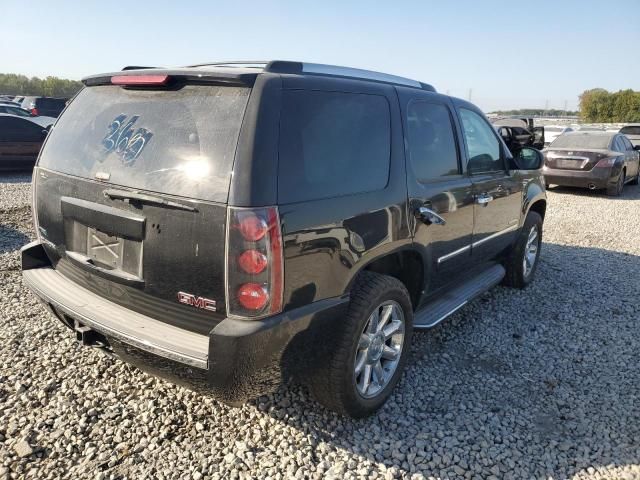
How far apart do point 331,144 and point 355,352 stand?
1.11 metres

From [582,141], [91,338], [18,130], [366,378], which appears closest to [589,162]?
[582,141]

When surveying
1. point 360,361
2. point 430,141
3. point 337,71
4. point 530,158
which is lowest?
point 360,361

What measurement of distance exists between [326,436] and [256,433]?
1.28 ft

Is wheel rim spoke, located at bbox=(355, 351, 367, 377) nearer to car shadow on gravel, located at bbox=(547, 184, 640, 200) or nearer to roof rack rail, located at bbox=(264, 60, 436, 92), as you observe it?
roof rack rail, located at bbox=(264, 60, 436, 92)

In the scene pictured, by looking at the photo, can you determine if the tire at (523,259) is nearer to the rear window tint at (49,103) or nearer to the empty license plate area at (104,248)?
the empty license plate area at (104,248)

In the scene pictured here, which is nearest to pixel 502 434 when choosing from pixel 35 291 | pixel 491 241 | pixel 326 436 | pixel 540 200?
pixel 326 436

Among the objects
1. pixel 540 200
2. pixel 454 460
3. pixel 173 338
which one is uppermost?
pixel 540 200

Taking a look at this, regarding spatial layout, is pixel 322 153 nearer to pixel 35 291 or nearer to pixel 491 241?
pixel 35 291

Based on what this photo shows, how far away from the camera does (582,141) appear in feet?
39.0

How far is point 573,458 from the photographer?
2.61 metres

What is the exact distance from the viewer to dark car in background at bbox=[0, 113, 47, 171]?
11.0m

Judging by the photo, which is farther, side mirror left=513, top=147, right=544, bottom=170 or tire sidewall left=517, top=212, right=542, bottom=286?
tire sidewall left=517, top=212, right=542, bottom=286

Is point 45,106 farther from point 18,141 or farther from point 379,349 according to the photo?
point 379,349

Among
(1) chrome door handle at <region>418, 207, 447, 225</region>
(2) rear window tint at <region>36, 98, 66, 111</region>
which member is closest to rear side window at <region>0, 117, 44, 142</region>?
(1) chrome door handle at <region>418, 207, 447, 225</region>
